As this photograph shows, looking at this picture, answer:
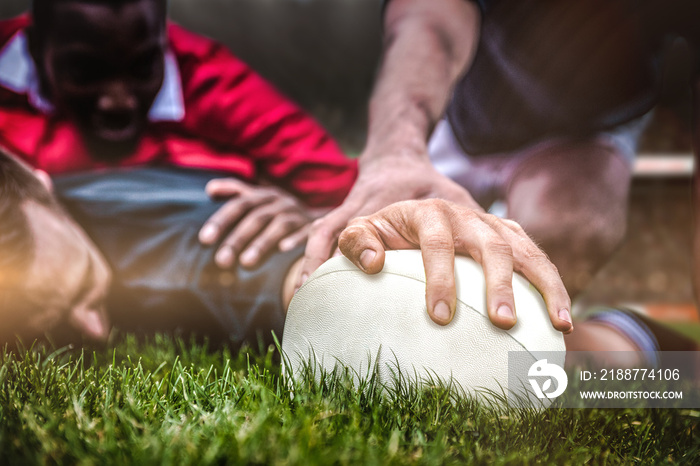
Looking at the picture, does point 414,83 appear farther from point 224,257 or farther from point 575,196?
point 224,257

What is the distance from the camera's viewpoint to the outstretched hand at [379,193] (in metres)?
1.66

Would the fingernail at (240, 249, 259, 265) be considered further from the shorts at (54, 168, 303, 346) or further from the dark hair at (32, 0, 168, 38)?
the dark hair at (32, 0, 168, 38)

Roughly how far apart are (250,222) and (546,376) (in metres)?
1.24

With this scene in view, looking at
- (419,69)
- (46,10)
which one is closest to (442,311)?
(419,69)

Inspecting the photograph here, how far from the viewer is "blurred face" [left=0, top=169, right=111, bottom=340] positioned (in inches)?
76.0

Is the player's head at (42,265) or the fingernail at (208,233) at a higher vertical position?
the fingernail at (208,233)

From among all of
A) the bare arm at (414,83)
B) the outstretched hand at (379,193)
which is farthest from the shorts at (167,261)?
the bare arm at (414,83)

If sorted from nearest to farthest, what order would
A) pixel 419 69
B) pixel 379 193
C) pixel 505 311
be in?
pixel 505 311, pixel 379 193, pixel 419 69

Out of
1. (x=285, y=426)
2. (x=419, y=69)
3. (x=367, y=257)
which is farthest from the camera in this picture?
(x=419, y=69)

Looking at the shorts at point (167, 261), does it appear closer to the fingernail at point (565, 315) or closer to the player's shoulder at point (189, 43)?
the player's shoulder at point (189, 43)

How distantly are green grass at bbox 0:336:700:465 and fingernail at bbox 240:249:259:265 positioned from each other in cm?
56

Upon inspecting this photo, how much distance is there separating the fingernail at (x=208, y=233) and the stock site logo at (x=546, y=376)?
1309 mm

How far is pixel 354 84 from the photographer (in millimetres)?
1996

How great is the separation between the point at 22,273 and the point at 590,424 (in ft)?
6.88
